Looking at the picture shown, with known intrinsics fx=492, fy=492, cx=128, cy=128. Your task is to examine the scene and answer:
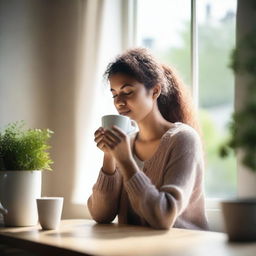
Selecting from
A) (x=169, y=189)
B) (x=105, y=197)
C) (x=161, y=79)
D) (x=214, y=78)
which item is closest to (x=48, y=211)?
(x=105, y=197)

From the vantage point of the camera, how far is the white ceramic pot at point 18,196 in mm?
1671

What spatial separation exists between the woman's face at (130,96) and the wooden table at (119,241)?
40 cm

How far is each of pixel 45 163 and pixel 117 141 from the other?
37 cm

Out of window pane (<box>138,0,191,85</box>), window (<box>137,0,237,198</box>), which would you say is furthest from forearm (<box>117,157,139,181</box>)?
window pane (<box>138,0,191,85</box>)

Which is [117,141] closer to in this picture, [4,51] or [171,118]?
[171,118]

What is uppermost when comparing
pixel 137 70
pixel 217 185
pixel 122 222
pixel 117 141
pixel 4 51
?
pixel 4 51

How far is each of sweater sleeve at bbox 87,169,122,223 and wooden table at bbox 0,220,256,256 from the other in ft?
0.51

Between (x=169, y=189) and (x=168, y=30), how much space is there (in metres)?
0.94

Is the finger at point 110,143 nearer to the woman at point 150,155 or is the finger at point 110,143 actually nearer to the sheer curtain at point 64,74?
the woman at point 150,155

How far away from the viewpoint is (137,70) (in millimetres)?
1717

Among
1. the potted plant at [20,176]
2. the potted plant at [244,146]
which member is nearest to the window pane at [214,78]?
the potted plant at [244,146]

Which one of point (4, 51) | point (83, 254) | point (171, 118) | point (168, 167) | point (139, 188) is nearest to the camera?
point (83, 254)

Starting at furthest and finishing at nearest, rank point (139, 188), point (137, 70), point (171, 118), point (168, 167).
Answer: point (171, 118)
point (137, 70)
point (168, 167)
point (139, 188)

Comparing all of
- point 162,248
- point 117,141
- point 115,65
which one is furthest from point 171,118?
point 162,248
